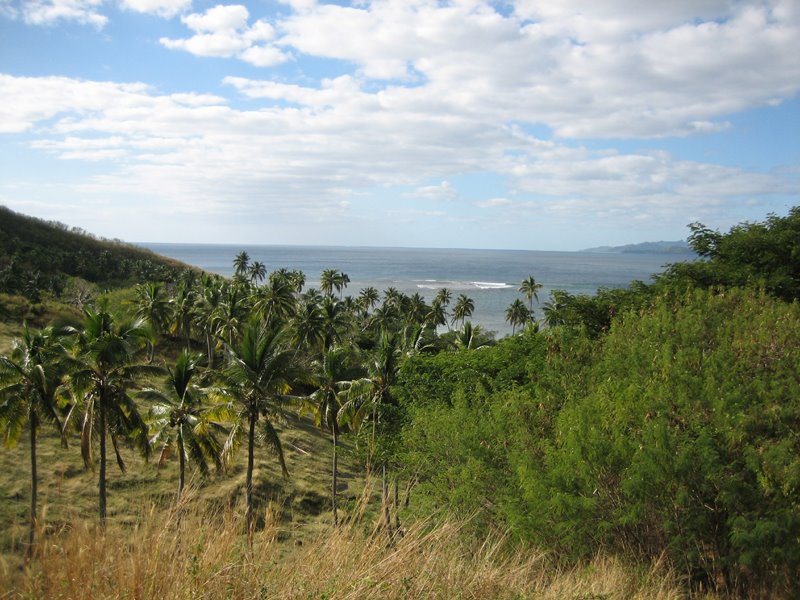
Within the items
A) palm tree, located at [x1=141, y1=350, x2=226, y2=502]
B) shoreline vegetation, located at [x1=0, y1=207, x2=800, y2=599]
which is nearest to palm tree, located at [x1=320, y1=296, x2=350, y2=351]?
shoreline vegetation, located at [x1=0, y1=207, x2=800, y2=599]

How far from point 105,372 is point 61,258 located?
3693 inches

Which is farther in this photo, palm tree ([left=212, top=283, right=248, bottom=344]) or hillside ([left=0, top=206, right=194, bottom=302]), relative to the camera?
hillside ([left=0, top=206, right=194, bottom=302])

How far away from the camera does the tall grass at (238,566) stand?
4945 millimetres

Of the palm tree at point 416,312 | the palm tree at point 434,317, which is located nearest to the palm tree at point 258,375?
the palm tree at point 434,317

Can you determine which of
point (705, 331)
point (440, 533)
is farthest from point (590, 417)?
point (440, 533)

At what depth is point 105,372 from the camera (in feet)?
78.2

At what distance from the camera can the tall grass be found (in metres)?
4.95

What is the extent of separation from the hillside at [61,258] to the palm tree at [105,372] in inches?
2378

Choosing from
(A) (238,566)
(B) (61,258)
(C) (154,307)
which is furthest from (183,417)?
(B) (61,258)

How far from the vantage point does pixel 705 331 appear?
19.6m

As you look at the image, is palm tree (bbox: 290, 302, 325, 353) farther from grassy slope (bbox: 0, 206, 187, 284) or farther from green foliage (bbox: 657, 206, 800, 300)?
grassy slope (bbox: 0, 206, 187, 284)

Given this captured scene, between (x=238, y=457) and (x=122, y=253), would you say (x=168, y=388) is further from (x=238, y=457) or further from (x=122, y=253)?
(x=122, y=253)

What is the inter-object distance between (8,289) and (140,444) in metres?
58.4

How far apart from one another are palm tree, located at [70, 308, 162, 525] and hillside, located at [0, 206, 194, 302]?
198 ft
